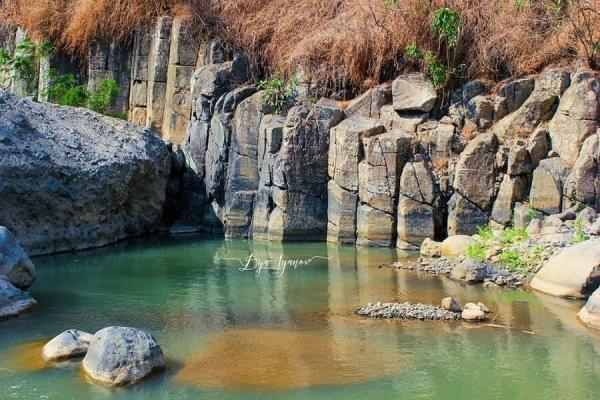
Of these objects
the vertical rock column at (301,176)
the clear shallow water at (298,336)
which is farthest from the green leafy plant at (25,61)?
the clear shallow water at (298,336)

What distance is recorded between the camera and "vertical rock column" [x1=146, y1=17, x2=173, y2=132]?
20.3m

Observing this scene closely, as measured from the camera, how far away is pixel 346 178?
16.7 m

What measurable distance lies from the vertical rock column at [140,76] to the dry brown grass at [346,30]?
0.38 m

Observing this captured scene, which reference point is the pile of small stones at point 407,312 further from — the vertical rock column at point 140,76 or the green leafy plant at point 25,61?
the green leafy plant at point 25,61

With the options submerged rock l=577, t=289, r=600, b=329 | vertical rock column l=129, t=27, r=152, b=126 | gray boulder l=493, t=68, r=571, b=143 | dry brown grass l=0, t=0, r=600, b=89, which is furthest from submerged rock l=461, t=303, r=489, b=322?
vertical rock column l=129, t=27, r=152, b=126

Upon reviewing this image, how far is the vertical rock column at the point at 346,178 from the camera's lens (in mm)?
16578

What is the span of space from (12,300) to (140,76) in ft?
34.6

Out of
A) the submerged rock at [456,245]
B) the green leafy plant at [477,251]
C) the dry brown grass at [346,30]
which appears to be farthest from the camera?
the dry brown grass at [346,30]

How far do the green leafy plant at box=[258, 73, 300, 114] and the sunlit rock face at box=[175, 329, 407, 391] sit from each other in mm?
8456

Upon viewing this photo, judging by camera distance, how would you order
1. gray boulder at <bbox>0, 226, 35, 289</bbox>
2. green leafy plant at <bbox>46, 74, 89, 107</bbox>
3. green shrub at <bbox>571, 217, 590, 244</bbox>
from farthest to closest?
green leafy plant at <bbox>46, 74, 89, 107</bbox> < green shrub at <bbox>571, 217, 590, 244</bbox> < gray boulder at <bbox>0, 226, 35, 289</bbox>

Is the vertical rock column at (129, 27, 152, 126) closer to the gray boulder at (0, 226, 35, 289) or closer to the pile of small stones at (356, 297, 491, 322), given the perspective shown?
the gray boulder at (0, 226, 35, 289)

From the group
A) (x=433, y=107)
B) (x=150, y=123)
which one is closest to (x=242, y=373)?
(x=433, y=107)

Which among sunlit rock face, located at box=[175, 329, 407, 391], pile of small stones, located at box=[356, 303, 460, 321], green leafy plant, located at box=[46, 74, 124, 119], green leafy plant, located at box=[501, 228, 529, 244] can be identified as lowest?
sunlit rock face, located at box=[175, 329, 407, 391]

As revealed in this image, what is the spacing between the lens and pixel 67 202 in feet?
52.2
